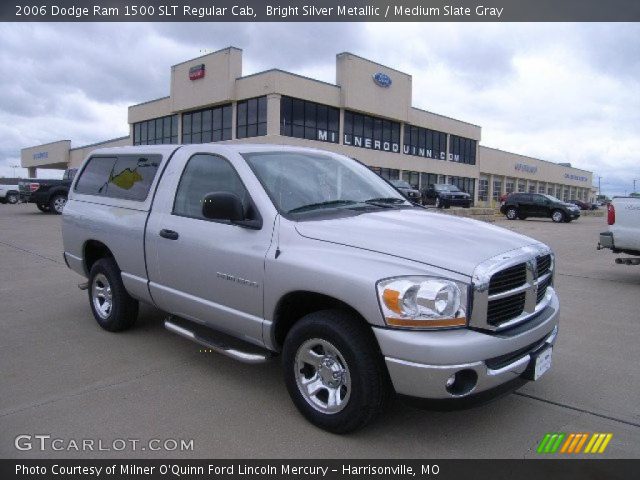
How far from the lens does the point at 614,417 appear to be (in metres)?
3.53

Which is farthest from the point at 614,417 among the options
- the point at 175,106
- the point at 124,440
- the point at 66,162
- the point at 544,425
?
the point at 66,162

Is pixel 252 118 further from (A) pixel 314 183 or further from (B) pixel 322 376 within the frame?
(B) pixel 322 376

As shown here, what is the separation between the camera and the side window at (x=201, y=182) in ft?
13.2

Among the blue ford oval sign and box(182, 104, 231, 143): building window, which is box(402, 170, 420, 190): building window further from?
box(182, 104, 231, 143): building window

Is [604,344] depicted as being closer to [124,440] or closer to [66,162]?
[124,440]

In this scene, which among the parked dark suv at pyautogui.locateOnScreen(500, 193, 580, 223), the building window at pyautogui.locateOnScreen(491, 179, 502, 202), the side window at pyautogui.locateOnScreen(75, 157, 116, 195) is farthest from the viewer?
the building window at pyautogui.locateOnScreen(491, 179, 502, 202)

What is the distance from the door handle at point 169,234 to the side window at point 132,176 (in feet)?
1.97

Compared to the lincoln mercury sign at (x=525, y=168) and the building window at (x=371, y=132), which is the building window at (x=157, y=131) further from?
the lincoln mercury sign at (x=525, y=168)

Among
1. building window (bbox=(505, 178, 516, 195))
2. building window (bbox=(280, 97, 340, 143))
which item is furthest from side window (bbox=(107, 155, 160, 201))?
building window (bbox=(505, 178, 516, 195))

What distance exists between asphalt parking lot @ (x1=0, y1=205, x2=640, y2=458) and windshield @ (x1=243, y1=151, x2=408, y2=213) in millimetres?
1452

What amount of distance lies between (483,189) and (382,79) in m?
26.2

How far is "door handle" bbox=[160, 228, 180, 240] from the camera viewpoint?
13.8ft

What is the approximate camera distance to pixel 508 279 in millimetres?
3125
